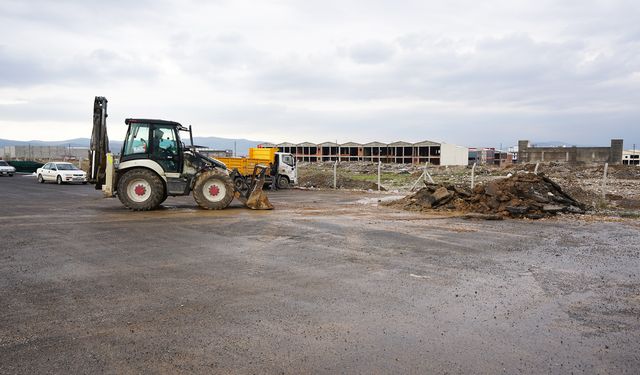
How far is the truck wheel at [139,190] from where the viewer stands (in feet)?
52.0

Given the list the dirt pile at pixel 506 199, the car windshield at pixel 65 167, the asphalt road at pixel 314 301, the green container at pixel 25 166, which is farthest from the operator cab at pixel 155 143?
the green container at pixel 25 166

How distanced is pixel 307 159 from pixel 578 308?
56250mm

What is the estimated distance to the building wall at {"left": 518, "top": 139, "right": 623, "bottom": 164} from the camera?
156 ft

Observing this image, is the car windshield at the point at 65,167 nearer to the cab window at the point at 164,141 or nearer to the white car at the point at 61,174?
the white car at the point at 61,174

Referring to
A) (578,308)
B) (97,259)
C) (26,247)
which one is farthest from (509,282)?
(26,247)

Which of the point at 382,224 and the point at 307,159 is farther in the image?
the point at 307,159

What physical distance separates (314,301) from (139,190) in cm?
1151

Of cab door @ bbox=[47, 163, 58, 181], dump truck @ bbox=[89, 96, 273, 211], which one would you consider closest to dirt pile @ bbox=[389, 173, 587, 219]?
dump truck @ bbox=[89, 96, 273, 211]

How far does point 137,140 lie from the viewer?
16.0 metres

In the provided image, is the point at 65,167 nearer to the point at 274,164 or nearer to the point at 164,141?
the point at 274,164

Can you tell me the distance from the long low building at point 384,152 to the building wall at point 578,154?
858cm

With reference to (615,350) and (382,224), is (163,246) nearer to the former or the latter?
(382,224)

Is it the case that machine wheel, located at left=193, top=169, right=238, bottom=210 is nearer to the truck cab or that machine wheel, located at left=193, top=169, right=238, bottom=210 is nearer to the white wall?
the truck cab

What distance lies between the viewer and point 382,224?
1366cm
